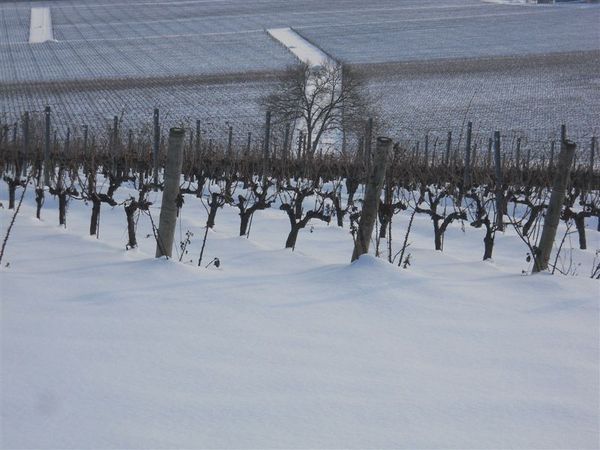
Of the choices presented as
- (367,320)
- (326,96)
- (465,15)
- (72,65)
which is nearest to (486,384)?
(367,320)

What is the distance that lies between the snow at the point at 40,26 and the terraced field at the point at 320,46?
2.36 ft

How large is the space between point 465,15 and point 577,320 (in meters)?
61.9

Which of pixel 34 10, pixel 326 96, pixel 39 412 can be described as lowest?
pixel 39 412

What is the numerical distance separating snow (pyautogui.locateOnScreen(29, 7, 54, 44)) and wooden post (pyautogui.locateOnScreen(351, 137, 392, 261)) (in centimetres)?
5514

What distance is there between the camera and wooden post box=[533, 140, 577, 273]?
6078 millimetres

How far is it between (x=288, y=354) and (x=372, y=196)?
2.41 metres

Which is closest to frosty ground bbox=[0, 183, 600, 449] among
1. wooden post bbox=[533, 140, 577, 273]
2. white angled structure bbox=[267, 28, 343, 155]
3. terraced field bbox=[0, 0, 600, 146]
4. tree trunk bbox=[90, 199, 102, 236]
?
wooden post bbox=[533, 140, 577, 273]

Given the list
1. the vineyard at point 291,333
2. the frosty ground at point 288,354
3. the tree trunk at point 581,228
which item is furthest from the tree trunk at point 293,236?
the tree trunk at point 581,228

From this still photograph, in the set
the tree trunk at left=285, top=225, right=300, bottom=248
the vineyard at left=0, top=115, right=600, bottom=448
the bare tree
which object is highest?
the bare tree

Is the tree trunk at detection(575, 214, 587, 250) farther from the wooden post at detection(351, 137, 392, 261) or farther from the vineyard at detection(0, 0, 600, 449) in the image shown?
the wooden post at detection(351, 137, 392, 261)

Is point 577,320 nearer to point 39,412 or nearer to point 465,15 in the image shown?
point 39,412

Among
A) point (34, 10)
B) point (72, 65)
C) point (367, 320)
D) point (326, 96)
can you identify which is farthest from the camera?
point (34, 10)

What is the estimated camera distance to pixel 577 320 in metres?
4.74

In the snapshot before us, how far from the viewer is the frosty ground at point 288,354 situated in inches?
119
